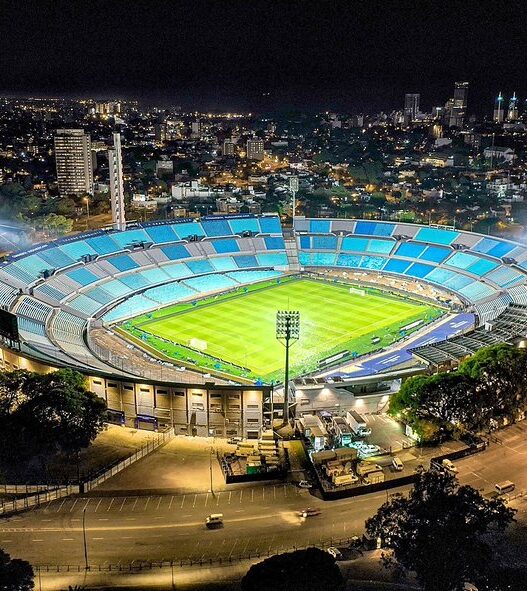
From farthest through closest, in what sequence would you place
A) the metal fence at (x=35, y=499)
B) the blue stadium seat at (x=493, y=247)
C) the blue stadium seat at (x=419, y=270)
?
the blue stadium seat at (x=419, y=270) < the blue stadium seat at (x=493, y=247) < the metal fence at (x=35, y=499)

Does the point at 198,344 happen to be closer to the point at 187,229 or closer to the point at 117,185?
the point at 187,229

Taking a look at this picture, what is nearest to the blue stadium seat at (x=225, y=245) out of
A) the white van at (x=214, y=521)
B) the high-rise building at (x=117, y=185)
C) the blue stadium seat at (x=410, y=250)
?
the high-rise building at (x=117, y=185)

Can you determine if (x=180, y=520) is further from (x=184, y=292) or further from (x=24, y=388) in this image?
(x=184, y=292)

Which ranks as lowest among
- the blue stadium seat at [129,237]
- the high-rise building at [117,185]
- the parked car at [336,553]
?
the parked car at [336,553]

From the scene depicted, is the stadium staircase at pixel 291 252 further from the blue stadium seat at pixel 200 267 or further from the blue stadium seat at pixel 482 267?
the blue stadium seat at pixel 482 267

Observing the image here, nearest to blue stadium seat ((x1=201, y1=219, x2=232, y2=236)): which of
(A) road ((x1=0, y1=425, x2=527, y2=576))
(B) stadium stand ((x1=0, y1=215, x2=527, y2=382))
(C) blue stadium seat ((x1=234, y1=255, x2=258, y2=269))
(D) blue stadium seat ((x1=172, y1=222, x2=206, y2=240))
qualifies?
(B) stadium stand ((x1=0, y1=215, x2=527, y2=382))

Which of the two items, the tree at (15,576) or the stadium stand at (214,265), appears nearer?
the tree at (15,576)

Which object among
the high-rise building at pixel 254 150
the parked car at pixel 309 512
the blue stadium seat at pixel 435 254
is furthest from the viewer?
the high-rise building at pixel 254 150

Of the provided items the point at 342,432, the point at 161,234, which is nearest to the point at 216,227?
the point at 161,234

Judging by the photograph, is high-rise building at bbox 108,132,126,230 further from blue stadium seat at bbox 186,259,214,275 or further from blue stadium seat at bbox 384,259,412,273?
blue stadium seat at bbox 384,259,412,273
